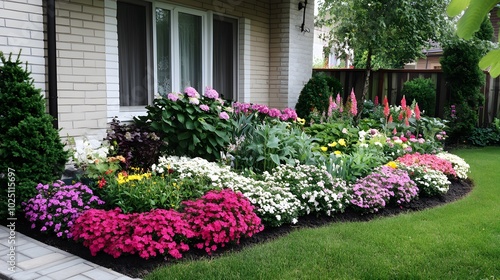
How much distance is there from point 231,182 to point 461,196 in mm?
3178

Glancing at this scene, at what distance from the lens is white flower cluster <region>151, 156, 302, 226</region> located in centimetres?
416

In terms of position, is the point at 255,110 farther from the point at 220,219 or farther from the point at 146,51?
the point at 220,219

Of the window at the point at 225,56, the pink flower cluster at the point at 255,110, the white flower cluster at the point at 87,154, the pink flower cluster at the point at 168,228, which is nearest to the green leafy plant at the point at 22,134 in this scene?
the white flower cluster at the point at 87,154

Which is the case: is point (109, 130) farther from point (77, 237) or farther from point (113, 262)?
point (113, 262)

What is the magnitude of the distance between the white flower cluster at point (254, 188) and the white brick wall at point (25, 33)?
1672 millimetres

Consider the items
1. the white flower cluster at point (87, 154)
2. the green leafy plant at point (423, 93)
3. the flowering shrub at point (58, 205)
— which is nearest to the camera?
the flowering shrub at point (58, 205)

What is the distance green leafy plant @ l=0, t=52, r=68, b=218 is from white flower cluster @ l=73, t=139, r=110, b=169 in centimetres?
52

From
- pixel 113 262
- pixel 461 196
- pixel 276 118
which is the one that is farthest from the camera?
pixel 276 118

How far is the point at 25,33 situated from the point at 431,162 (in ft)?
17.7

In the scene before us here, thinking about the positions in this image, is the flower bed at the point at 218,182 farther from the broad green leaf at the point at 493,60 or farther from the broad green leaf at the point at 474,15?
the broad green leaf at the point at 474,15

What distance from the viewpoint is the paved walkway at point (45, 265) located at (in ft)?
9.96

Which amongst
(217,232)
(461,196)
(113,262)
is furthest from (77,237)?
(461,196)

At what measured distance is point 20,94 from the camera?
4129 millimetres

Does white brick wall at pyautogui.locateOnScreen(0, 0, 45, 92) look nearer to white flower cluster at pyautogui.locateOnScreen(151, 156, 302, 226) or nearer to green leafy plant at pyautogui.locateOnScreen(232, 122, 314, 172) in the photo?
white flower cluster at pyautogui.locateOnScreen(151, 156, 302, 226)
